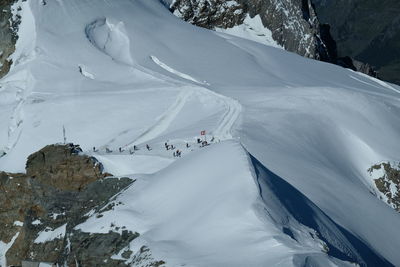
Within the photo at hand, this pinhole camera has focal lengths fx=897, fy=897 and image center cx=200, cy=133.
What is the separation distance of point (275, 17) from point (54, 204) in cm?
4685

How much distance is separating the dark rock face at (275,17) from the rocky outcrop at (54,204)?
41.3 m

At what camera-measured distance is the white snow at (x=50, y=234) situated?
32344 mm

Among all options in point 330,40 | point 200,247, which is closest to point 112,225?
point 200,247

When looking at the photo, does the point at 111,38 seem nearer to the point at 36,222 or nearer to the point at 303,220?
the point at 36,222

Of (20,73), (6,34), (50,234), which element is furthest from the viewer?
(6,34)

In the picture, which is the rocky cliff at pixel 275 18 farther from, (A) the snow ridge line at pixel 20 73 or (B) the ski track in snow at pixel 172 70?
(B) the ski track in snow at pixel 172 70

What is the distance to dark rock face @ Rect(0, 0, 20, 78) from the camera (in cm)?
5737

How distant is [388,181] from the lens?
40.7 metres

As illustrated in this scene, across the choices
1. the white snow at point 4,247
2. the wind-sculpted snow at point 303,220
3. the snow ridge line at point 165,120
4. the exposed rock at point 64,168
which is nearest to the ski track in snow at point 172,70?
the snow ridge line at point 165,120

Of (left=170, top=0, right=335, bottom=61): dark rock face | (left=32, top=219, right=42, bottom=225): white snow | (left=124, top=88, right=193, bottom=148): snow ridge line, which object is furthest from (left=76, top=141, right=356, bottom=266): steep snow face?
(left=170, top=0, right=335, bottom=61): dark rock face

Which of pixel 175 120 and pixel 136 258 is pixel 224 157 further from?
pixel 175 120

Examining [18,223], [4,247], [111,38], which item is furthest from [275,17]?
[4,247]

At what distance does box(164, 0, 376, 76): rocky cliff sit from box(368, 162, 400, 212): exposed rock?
115 feet

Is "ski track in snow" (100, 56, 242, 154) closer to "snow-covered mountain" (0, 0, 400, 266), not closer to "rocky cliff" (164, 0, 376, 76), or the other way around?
"snow-covered mountain" (0, 0, 400, 266)
